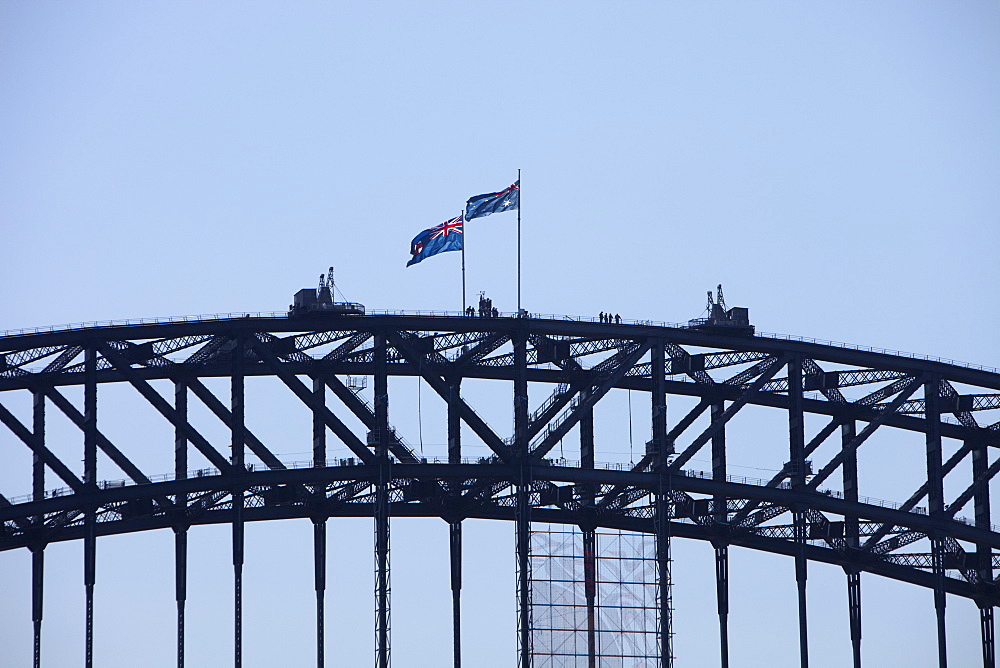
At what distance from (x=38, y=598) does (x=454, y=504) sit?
966 inches

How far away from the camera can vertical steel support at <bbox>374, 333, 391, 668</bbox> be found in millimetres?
122062

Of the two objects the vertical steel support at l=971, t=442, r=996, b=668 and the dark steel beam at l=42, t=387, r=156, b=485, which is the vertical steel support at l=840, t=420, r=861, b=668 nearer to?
the vertical steel support at l=971, t=442, r=996, b=668

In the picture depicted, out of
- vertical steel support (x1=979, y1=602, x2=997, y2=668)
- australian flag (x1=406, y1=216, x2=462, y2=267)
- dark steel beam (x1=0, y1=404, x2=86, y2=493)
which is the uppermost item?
australian flag (x1=406, y1=216, x2=462, y2=267)

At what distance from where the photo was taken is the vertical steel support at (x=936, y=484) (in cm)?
13138

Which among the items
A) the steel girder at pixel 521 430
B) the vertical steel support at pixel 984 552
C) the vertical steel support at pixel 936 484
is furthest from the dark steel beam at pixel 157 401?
the vertical steel support at pixel 984 552

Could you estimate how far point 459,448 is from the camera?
129 meters

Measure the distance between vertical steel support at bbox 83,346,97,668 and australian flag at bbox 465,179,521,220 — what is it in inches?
938

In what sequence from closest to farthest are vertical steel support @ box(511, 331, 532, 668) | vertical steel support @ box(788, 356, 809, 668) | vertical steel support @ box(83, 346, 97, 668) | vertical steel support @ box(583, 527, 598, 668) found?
1. vertical steel support @ box(83, 346, 97, 668)
2. vertical steel support @ box(511, 331, 532, 668)
3. vertical steel support @ box(788, 356, 809, 668)
4. vertical steel support @ box(583, 527, 598, 668)

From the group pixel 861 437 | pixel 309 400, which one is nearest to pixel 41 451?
pixel 309 400

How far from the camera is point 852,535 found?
132375 mm

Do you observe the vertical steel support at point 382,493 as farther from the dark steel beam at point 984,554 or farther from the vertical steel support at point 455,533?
the dark steel beam at point 984,554

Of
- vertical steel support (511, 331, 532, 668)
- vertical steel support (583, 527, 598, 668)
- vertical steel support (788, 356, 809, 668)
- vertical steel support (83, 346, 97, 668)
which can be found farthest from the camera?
vertical steel support (583, 527, 598, 668)

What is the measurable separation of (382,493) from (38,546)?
19.8m

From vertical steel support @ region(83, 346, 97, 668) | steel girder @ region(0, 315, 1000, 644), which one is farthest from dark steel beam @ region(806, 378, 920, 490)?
vertical steel support @ region(83, 346, 97, 668)
